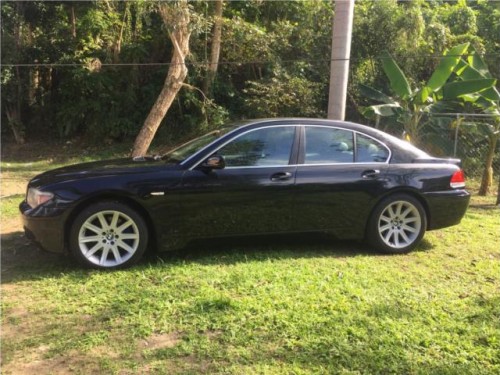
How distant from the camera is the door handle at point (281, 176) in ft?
17.4

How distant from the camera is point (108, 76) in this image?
16.6 meters

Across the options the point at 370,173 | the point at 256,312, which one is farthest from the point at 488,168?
the point at 256,312

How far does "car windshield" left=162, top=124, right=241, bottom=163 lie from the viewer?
538cm

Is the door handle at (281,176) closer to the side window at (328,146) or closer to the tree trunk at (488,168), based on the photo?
the side window at (328,146)

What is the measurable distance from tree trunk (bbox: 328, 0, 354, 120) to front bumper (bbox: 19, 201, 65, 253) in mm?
5325

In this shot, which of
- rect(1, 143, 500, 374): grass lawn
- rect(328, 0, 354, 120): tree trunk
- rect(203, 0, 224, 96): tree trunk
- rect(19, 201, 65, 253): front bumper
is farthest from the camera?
rect(203, 0, 224, 96): tree trunk

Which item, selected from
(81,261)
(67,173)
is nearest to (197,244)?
(81,261)

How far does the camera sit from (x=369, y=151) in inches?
226

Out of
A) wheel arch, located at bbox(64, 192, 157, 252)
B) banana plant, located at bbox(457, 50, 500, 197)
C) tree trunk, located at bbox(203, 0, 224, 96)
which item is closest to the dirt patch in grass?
wheel arch, located at bbox(64, 192, 157, 252)

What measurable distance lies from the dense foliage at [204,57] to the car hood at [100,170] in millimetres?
9786

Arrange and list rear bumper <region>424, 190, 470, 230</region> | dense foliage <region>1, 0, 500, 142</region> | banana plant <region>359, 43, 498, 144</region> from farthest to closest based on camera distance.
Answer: dense foliage <region>1, 0, 500, 142</region> < banana plant <region>359, 43, 498, 144</region> < rear bumper <region>424, 190, 470, 230</region>

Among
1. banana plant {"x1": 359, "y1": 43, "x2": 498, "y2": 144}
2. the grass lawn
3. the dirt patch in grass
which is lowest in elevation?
the dirt patch in grass

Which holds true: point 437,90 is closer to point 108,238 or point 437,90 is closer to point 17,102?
point 108,238

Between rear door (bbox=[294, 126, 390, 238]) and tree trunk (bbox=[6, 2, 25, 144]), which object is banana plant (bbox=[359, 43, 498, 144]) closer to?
rear door (bbox=[294, 126, 390, 238])
